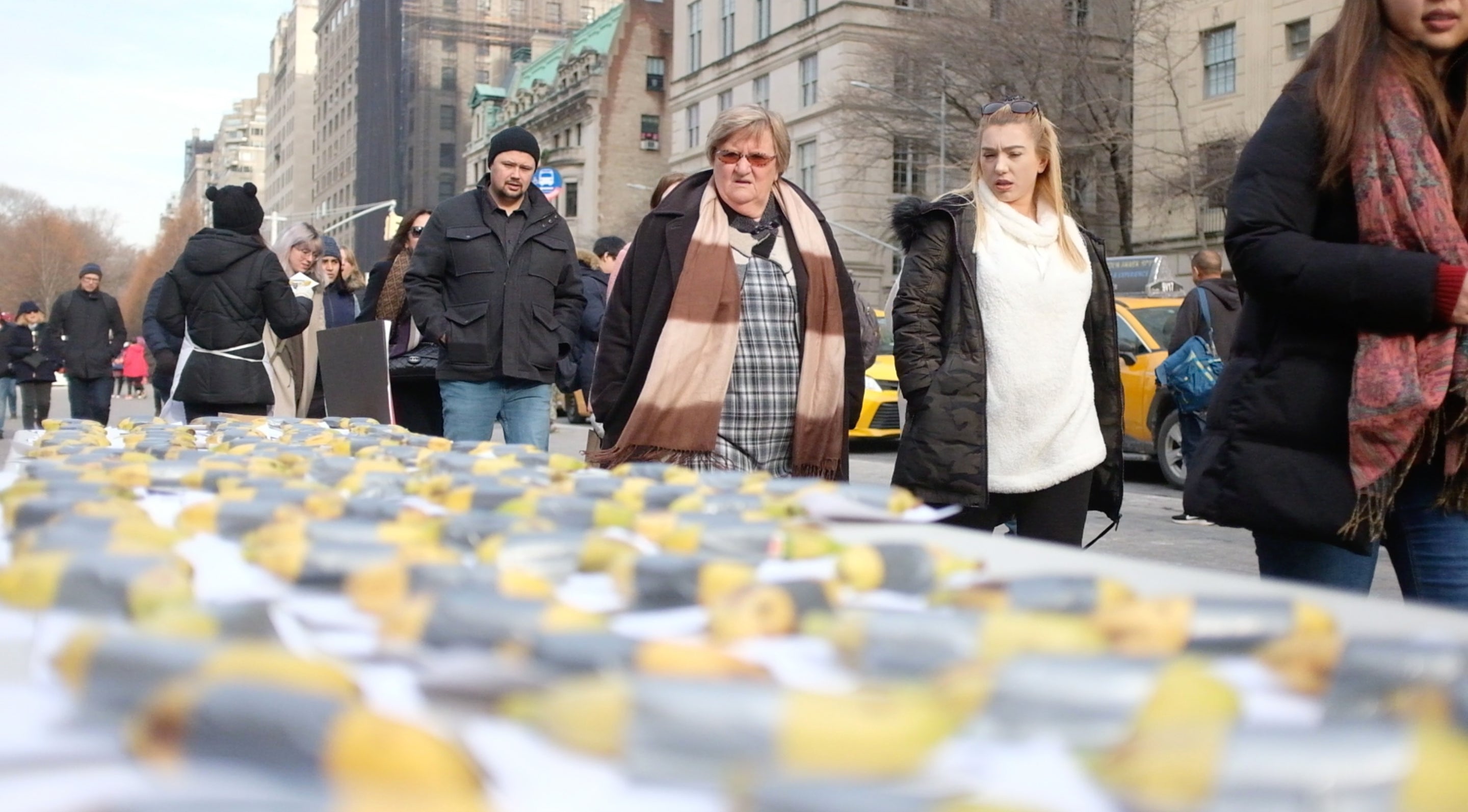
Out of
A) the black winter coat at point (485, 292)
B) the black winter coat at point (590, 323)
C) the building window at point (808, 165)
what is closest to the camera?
the black winter coat at point (485, 292)

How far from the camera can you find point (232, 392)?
632 cm

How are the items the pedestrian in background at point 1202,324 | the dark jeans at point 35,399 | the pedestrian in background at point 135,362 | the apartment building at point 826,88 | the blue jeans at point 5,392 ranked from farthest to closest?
the apartment building at point 826,88
the pedestrian in background at point 135,362
the blue jeans at point 5,392
the dark jeans at point 35,399
the pedestrian in background at point 1202,324

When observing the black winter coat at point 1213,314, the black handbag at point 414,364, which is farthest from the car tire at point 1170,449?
the black handbag at point 414,364

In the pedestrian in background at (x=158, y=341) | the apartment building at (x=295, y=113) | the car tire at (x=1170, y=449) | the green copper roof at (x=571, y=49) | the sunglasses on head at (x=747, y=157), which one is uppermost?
the apartment building at (x=295, y=113)

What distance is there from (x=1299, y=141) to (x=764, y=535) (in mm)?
1618

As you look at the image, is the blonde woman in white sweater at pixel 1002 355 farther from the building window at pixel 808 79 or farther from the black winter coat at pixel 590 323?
the building window at pixel 808 79

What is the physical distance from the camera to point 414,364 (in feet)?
21.1

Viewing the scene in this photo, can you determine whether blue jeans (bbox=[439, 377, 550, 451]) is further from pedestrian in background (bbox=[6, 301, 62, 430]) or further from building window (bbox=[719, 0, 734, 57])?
building window (bbox=[719, 0, 734, 57])

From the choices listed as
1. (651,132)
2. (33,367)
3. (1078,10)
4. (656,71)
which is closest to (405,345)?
(33,367)

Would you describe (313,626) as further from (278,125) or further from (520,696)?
(278,125)

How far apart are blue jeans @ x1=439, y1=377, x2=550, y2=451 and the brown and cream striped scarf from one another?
178 cm

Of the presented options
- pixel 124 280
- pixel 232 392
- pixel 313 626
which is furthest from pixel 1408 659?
pixel 124 280

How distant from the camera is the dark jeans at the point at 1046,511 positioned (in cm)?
375

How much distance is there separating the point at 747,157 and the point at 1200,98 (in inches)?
1155
